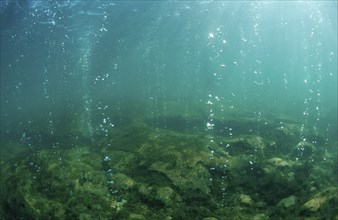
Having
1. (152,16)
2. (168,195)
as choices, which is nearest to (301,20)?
(152,16)

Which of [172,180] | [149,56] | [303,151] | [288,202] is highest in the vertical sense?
[149,56]

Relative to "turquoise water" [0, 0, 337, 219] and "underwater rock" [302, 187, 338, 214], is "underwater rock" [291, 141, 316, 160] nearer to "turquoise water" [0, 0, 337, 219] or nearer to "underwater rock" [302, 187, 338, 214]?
"turquoise water" [0, 0, 337, 219]

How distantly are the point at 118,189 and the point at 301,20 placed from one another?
128 feet

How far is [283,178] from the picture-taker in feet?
28.9

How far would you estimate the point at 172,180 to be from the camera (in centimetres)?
813

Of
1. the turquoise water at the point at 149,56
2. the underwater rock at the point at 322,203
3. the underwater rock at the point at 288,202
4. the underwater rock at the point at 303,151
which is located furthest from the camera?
the turquoise water at the point at 149,56

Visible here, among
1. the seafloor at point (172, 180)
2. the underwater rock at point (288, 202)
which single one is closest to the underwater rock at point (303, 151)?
the seafloor at point (172, 180)

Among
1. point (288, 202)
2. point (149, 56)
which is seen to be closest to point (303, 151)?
point (288, 202)

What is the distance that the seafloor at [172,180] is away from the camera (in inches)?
284

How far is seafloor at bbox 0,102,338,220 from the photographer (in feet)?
23.6

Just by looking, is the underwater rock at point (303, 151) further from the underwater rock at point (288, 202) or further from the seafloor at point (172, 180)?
the underwater rock at point (288, 202)

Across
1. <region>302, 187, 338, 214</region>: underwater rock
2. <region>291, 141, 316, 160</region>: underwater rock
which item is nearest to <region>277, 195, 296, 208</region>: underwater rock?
<region>302, 187, 338, 214</region>: underwater rock

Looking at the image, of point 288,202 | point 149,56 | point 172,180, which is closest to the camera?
point 288,202

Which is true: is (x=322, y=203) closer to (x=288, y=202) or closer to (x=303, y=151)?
(x=288, y=202)
